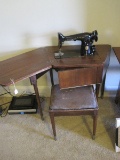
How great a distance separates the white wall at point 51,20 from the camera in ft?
5.01

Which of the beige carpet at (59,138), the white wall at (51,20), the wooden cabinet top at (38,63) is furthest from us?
the white wall at (51,20)

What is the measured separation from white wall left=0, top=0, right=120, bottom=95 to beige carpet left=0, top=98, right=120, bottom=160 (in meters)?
0.83

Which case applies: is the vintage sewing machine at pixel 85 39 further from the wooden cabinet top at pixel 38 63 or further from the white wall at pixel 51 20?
the white wall at pixel 51 20

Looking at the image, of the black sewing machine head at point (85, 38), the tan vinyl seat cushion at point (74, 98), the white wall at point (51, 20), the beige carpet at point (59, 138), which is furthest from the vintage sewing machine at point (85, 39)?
the beige carpet at point (59, 138)

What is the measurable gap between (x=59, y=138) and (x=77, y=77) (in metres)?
0.65

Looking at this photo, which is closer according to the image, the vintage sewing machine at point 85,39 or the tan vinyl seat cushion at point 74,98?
the tan vinyl seat cushion at point 74,98

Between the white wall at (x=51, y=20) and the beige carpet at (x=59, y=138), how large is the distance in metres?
0.83

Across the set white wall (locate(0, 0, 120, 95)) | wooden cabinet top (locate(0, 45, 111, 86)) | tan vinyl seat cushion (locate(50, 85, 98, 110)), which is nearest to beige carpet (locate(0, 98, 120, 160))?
tan vinyl seat cushion (locate(50, 85, 98, 110))

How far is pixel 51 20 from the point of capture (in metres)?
1.62

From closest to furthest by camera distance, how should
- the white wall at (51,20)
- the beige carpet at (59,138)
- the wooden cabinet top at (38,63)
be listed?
the wooden cabinet top at (38,63) < the beige carpet at (59,138) < the white wall at (51,20)

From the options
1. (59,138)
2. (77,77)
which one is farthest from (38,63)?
(59,138)

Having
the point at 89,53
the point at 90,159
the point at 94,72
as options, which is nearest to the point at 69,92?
the point at 94,72

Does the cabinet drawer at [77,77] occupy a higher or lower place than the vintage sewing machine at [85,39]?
lower

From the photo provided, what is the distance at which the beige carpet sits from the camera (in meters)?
1.40
